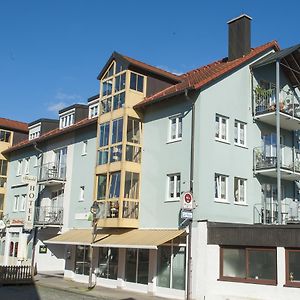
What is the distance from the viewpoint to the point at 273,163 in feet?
74.4

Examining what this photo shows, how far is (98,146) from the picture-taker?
25500mm

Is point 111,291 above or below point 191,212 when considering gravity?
below

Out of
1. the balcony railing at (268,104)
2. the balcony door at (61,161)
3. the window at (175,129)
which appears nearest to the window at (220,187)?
the window at (175,129)

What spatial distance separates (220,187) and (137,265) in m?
5.51

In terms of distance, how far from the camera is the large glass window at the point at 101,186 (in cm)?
2466

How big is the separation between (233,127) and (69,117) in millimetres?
14124

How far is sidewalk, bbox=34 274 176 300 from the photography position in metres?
20.3

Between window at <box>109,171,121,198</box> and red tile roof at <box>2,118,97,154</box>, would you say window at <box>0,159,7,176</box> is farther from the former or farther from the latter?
window at <box>109,171,121,198</box>

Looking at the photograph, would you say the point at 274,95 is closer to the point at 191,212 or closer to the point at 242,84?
the point at 242,84

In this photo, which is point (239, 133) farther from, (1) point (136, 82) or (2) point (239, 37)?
(1) point (136, 82)

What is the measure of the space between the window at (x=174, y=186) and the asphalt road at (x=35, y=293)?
5591 millimetres

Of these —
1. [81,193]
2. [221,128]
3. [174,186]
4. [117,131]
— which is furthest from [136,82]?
[81,193]

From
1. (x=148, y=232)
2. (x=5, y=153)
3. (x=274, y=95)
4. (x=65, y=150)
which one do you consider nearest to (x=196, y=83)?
(x=274, y=95)

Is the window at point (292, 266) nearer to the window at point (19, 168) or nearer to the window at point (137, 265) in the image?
the window at point (137, 265)
